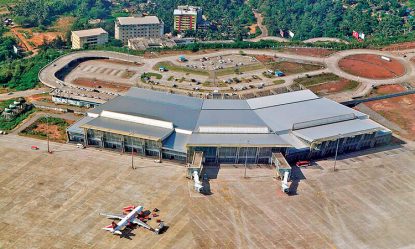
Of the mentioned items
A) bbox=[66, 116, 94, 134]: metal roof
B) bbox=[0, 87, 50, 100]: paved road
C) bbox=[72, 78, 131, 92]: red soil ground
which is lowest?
bbox=[0, 87, 50, 100]: paved road

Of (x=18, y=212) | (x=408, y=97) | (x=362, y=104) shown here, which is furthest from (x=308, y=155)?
(x=18, y=212)

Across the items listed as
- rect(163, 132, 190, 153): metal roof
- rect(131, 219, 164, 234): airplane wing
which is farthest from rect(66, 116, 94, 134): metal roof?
rect(131, 219, 164, 234): airplane wing

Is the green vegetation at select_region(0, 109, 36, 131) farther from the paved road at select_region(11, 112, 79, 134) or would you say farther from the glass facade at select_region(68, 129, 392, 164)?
the glass facade at select_region(68, 129, 392, 164)

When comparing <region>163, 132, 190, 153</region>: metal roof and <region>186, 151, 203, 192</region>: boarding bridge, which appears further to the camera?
<region>163, 132, 190, 153</region>: metal roof

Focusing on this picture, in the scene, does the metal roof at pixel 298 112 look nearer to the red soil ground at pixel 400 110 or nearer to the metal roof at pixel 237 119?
the metal roof at pixel 237 119

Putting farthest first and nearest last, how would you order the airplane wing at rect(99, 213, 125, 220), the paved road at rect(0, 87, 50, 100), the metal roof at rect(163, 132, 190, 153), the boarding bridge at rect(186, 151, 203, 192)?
the paved road at rect(0, 87, 50, 100)
the metal roof at rect(163, 132, 190, 153)
the boarding bridge at rect(186, 151, 203, 192)
the airplane wing at rect(99, 213, 125, 220)

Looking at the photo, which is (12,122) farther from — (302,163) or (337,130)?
(337,130)

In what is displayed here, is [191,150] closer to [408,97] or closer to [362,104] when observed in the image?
[362,104]

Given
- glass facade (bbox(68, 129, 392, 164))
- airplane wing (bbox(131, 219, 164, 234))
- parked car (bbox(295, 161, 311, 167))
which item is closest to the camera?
airplane wing (bbox(131, 219, 164, 234))
